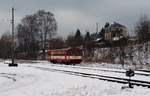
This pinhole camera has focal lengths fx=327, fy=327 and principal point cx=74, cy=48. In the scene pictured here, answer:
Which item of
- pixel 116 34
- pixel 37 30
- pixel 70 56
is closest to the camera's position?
pixel 70 56

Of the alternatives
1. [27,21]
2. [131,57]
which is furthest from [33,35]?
[131,57]

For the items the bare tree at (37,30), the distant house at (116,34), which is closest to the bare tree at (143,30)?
the distant house at (116,34)

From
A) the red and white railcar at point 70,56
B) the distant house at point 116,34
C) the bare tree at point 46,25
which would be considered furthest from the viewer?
the bare tree at point 46,25

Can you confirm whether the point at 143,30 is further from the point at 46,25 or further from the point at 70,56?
the point at 46,25

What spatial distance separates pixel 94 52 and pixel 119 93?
43505mm

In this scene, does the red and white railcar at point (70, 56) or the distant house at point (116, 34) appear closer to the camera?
the red and white railcar at point (70, 56)

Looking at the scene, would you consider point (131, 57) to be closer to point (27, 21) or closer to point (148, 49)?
point (148, 49)

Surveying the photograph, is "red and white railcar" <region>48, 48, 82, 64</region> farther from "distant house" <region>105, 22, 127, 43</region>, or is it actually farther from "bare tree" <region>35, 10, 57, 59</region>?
"bare tree" <region>35, 10, 57, 59</region>

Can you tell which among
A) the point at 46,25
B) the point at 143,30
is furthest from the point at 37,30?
the point at 143,30

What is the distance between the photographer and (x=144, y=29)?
184ft

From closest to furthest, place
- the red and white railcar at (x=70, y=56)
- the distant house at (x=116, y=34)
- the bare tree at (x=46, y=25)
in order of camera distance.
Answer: the red and white railcar at (x=70, y=56), the distant house at (x=116, y=34), the bare tree at (x=46, y=25)

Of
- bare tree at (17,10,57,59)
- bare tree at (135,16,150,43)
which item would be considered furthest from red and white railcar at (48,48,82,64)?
bare tree at (17,10,57,59)

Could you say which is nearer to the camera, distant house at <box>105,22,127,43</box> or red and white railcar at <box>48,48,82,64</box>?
red and white railcar at <box>48,48,82,64</box>

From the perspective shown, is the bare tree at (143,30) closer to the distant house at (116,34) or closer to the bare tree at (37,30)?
the distant house at (116,34)
